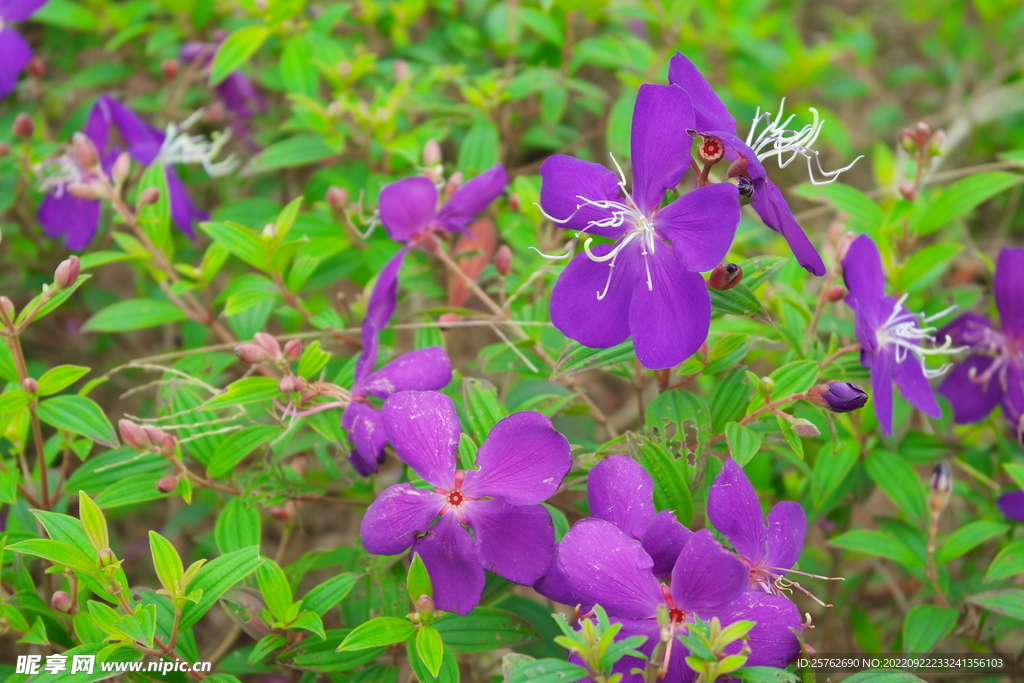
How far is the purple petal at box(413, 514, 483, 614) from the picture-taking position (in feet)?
3.54

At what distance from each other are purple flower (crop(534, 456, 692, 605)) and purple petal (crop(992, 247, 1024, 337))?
928mm

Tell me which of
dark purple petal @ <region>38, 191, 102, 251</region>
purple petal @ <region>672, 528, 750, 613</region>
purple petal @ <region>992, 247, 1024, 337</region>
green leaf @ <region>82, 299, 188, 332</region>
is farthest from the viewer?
dark purple petal @ <region>38, 191, 102, 251</region>

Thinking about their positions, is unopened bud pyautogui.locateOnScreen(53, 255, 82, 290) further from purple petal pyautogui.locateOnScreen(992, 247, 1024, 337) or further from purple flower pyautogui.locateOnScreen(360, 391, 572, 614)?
purple petal pyautogui.locateOnScreen(992, 247, 1024, 337)

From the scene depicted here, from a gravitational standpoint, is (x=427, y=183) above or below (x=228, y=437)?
above

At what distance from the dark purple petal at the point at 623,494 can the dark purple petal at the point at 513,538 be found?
0.07 metres

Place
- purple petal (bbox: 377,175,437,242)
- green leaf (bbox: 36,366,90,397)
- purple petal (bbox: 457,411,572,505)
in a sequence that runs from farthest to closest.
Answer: purple petal (bbox: 377,175,437,242) < green leaf (bbox: 36,366,90,397) < purple petal (bbox: 457,411,572,505)

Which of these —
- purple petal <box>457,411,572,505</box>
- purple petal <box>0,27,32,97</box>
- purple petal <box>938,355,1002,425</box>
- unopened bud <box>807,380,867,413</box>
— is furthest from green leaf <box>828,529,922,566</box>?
purple petal <box>0,27,32,97</box>

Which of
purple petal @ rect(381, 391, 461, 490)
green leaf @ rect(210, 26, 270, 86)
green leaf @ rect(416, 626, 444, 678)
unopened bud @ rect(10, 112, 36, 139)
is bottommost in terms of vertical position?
green leaf @ rect(416, 626, 444, 678)

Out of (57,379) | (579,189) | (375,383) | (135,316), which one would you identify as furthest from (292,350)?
(135,316)

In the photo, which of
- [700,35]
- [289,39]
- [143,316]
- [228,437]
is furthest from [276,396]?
[700,35]

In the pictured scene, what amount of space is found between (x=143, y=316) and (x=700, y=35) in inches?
68.6

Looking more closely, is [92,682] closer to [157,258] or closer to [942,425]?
[157,258]

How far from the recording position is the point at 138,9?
2.14m

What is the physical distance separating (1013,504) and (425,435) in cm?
109
